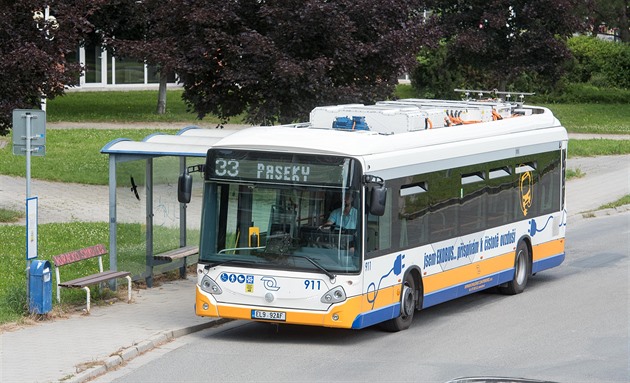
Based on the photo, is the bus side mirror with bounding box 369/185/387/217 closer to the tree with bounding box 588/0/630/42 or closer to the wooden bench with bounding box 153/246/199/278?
the wooden bench with bounding box 153/246/199/278

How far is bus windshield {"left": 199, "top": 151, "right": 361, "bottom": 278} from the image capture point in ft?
46.7

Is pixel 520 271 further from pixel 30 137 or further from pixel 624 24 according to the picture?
pixel 624 24

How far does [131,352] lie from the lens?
1348 cm

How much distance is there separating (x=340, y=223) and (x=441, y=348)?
1905mm

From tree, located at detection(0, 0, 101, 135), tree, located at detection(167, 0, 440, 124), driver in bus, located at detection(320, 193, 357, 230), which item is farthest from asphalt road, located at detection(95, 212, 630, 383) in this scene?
tree, located at detection(0, 0, 101, 135)

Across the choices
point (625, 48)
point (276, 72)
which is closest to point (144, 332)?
point (276, 72)

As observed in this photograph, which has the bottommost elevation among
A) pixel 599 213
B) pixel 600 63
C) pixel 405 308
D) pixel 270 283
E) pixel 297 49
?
pixel 599 213

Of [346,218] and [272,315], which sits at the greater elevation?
[346,218]

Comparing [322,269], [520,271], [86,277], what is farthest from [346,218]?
[520,271]

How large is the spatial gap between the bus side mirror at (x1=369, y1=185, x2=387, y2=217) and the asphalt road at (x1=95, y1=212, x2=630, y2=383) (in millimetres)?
1637

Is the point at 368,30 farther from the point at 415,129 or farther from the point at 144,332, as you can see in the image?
the point at 144,332

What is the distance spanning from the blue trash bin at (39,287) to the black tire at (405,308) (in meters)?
4.18

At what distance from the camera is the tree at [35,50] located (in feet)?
70.5

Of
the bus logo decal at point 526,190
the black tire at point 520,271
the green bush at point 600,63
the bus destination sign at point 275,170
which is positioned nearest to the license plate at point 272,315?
the bus destination sign at point 275,170
